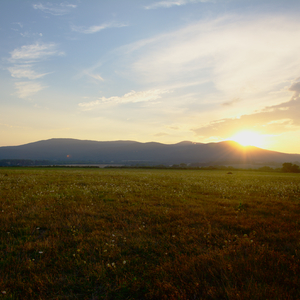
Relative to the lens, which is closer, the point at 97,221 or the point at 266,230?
the point at 266,230

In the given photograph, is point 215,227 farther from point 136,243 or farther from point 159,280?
point 159,280

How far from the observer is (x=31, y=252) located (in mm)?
5281

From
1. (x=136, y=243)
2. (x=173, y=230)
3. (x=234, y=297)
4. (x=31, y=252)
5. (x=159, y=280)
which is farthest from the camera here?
(x=173, y=230)

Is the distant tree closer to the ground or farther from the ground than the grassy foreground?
closer to the ground

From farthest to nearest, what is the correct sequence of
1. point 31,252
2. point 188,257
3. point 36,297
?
point 31,252, point 188,257, point 36,297

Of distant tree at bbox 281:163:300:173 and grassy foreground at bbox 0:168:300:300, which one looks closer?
grassy foreground at bbox 0:168:300:300

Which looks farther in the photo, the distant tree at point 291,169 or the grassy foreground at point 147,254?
the distant tree at point 291,169

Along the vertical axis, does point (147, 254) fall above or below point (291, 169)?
above

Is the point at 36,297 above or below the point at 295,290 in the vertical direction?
below

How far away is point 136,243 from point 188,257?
65.8 inches

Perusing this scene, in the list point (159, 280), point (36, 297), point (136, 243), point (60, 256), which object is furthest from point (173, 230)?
point (36, 297)

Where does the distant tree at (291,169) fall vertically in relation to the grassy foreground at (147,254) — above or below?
below

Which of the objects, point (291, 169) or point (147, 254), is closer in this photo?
point (147, 254)

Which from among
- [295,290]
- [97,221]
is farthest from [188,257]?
[97,221]
